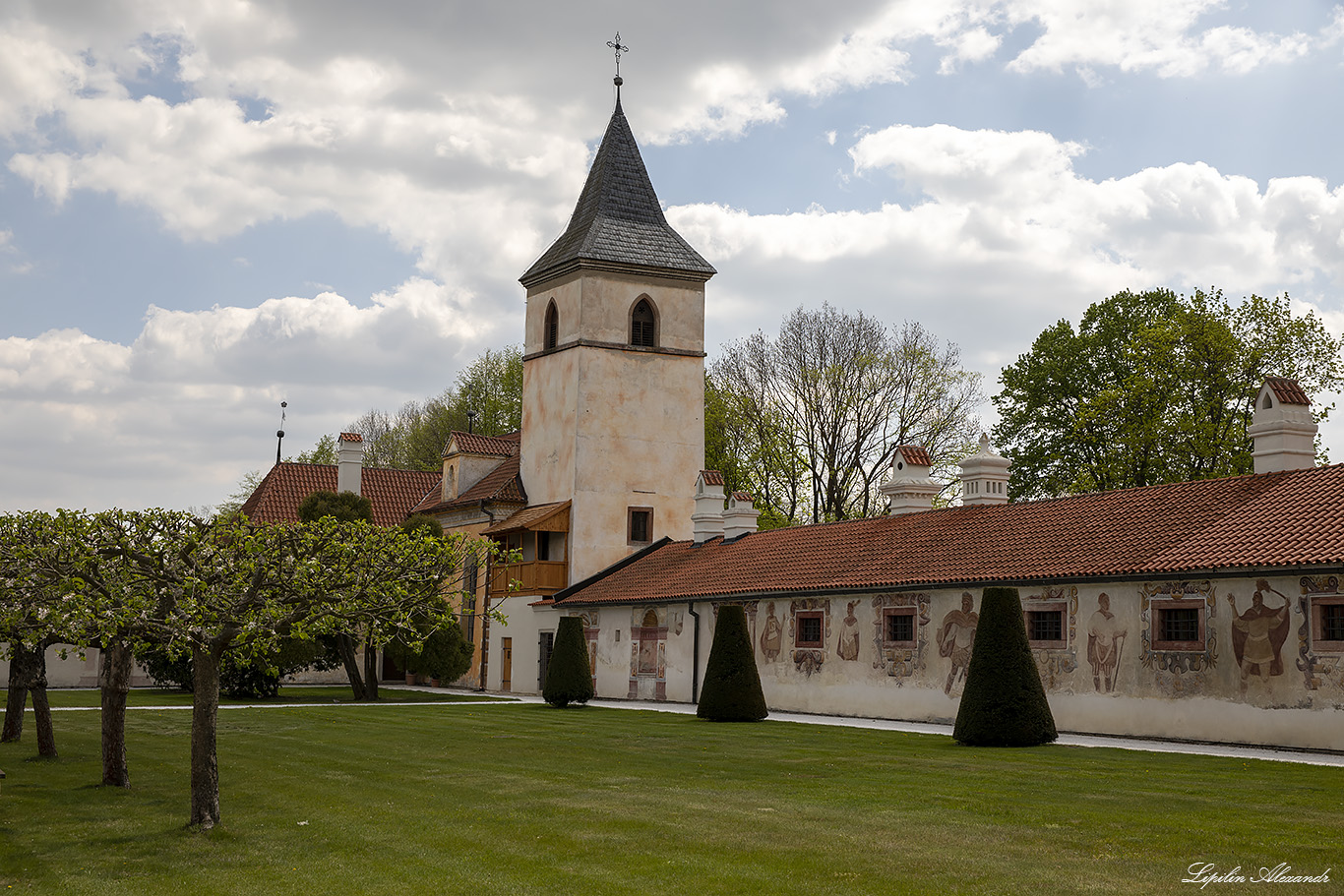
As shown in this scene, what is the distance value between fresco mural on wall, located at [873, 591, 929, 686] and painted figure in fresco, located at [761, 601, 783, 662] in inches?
136

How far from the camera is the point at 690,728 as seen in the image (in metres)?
24.4

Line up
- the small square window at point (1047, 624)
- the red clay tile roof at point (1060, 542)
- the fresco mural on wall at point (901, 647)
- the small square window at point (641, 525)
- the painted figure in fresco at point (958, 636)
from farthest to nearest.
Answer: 1. the small square window at point (641, 525)
2. the fresco mural on wall at point (901, 647)
3. the painted figure in fresco at point (958, 636)
4. the small square window at point (1047, 624)
5. the red clay tile roof at point (1060, 542)

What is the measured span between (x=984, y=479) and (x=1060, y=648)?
7.70 meters

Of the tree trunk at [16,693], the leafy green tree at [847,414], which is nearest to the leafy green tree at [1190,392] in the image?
A: the leafy green tree at [847,414]

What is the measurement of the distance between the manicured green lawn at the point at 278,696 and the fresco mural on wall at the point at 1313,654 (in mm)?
23712

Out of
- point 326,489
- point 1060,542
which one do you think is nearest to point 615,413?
point 326,489

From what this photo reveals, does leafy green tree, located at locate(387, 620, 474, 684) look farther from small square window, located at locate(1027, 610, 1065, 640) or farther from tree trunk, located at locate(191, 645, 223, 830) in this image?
tree trunk, located at locate(191, 645, 223, 830)

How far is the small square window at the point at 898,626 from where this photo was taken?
90.0ft

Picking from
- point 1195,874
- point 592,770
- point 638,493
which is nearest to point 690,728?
point 592,770

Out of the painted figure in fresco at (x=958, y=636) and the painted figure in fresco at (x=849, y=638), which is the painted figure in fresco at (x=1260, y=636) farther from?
the painted figure in fresco at (x=849, y=638)

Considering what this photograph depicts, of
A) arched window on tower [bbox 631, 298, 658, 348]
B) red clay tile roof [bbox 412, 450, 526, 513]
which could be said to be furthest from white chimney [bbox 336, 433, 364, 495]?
arched window on tower [bbox 631, 298, 658, 348]

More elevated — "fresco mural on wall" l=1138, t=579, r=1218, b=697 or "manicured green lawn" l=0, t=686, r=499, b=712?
"fresco mural on wall" l=1138, t=579, r=1218, b=697

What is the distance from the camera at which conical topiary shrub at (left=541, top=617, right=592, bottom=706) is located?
32438mm

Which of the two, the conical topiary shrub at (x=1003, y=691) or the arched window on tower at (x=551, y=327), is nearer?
the conical topiary shrub at (x=1003, y=691)
